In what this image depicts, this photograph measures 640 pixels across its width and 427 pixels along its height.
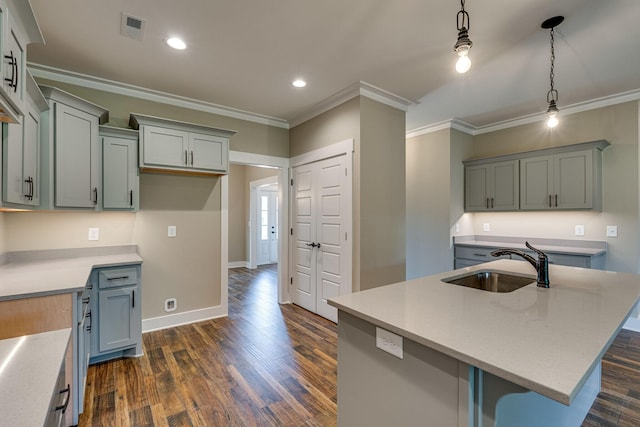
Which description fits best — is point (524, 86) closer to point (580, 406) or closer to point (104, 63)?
point (580, 406)

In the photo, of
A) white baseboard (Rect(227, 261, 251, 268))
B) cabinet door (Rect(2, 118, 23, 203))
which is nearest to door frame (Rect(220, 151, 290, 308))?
Result: cabinet door (Rect(2, 118, 23, 203))

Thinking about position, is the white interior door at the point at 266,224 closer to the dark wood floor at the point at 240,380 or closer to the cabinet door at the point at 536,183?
the dark wood floor at the point at 240,380

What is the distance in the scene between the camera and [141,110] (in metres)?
3.32

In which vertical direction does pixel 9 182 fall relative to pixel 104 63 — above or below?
below

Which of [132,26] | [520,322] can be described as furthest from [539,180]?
[132,26]

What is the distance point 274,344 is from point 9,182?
7.83 feet

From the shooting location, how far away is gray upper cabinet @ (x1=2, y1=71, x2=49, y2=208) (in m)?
1.79

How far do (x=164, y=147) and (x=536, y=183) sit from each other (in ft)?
14.8

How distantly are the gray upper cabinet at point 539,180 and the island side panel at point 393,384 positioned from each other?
373 centimetres

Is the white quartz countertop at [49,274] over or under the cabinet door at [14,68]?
under

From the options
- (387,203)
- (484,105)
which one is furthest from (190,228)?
(484,105)

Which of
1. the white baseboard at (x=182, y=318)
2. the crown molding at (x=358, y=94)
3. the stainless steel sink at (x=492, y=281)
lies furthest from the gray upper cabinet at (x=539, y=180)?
the white baseboard at (x=182, y=318)

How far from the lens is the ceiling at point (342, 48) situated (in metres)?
2.05

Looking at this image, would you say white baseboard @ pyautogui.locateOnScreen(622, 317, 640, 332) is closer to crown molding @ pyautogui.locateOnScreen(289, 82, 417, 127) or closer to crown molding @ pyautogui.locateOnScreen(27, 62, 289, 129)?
crown molding @ pyautogui.locateOnScreen(289, 82, 417, 127)
